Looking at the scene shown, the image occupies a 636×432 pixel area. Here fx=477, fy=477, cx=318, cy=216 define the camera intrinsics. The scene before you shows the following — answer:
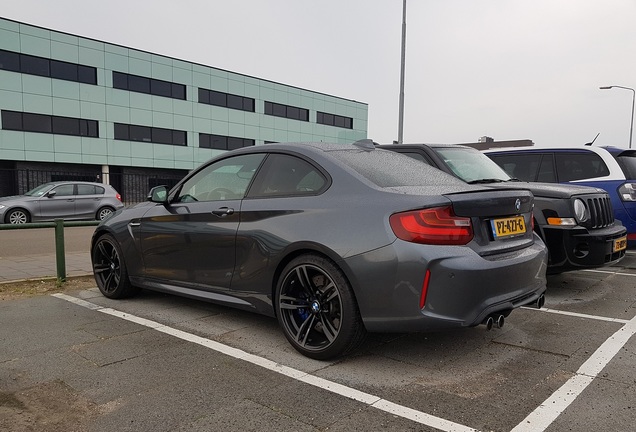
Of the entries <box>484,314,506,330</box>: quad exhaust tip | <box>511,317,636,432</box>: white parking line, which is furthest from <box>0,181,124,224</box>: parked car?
<box>511,317,636,432</box>: white parking line

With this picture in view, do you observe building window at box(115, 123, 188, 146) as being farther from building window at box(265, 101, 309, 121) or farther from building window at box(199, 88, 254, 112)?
building window at box(265, 101, 309, 121)

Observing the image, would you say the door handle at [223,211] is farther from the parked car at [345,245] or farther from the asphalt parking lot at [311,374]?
the asphalt parking lot at [311,374]

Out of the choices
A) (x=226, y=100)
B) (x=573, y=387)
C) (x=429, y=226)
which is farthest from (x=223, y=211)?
(x=226, y=100)

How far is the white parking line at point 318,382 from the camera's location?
2432 millimetres

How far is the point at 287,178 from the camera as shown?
3691mm

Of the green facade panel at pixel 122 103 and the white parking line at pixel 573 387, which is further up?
the green facade panel at pixel 122 103

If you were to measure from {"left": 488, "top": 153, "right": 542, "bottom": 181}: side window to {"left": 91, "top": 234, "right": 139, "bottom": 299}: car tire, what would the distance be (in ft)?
17.5

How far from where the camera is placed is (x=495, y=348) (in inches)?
138

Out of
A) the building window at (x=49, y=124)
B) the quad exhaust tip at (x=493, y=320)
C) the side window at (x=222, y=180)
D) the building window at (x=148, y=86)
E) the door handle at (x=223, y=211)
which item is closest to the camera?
the quad exhaust tip at (x=493, y=320)

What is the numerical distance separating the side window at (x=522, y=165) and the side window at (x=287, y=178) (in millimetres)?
4413

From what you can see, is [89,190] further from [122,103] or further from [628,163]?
[122,103]

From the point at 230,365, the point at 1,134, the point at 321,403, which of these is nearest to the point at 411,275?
the point at 321,403

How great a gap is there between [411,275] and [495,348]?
1.17 m

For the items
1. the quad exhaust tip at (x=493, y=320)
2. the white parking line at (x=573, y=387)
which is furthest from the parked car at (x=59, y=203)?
the white parking line at (x=573, y=387)
